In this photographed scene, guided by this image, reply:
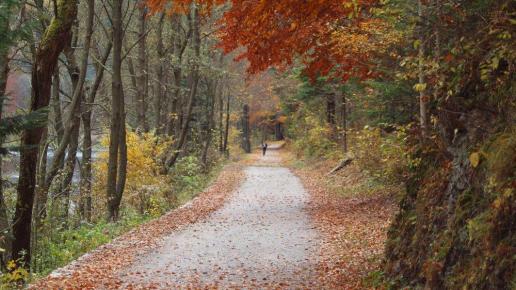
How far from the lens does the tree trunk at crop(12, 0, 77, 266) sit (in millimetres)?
9266

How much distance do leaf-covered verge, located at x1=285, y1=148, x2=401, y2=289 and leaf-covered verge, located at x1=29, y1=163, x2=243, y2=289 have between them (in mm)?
3405

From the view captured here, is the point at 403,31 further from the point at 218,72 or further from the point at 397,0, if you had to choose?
the point at 218,72

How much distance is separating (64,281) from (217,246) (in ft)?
12.9

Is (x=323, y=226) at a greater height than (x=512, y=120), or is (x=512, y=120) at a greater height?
(x=512, y=120)

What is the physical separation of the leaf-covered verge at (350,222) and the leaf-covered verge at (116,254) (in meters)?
3.41

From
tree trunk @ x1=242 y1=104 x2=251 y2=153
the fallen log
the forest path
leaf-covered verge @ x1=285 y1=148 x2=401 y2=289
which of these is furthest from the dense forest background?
tree trunk @ x1=242 y1=104 x2=251 y2=153

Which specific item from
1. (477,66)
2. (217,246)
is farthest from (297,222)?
(477,66)

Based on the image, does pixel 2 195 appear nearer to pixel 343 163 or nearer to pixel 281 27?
pixel 281 27

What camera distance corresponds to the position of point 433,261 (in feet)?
18.2

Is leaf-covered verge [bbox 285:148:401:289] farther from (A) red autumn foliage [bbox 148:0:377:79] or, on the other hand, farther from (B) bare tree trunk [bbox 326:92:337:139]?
(B) bare tree trunk [bbox 326:92:337:139]

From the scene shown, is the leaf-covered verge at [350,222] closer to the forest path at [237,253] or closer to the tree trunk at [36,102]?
the forest path at [237,253]

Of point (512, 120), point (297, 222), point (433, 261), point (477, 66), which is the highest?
point (477, 66)

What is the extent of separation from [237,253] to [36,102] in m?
4.74

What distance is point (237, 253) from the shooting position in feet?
35.9
